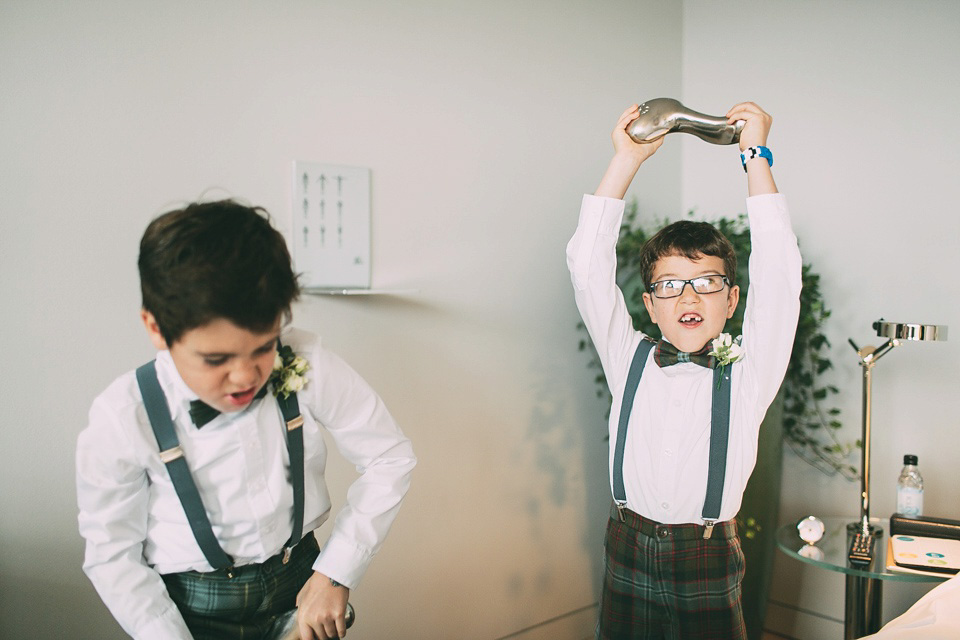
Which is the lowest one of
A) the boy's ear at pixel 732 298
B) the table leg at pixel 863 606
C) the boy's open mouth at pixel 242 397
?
the table leg at pixel 863 606

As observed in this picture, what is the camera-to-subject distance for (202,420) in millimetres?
1275

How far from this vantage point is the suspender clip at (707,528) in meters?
1.67

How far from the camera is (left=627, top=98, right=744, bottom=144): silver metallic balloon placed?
5.74ft

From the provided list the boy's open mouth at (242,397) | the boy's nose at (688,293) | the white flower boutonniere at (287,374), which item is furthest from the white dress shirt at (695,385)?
the boy's open mouth at (242,397)

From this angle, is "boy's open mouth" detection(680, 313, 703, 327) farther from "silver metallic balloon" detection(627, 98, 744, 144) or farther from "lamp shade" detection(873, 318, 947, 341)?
"lamp shade" detection(873, 318, 947, 341)

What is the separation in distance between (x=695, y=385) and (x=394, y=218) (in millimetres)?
994

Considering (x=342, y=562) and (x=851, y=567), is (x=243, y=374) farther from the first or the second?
(x=851, y=567)

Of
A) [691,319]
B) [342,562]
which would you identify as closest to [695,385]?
[691,319]

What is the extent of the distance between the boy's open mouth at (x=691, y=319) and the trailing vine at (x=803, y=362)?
64cm

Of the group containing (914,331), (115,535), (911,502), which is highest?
(914,331)

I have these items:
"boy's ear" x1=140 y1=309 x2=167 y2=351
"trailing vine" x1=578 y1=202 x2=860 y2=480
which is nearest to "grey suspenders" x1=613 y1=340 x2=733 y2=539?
"trailing vine" x1=578 y1=202 x2=860 y2=480

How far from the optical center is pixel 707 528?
65.5 inches

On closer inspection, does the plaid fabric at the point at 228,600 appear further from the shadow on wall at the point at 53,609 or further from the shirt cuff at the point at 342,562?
the shadow on wall at the point at 53,609

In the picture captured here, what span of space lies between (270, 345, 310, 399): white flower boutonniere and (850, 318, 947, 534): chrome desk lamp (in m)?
1.57
